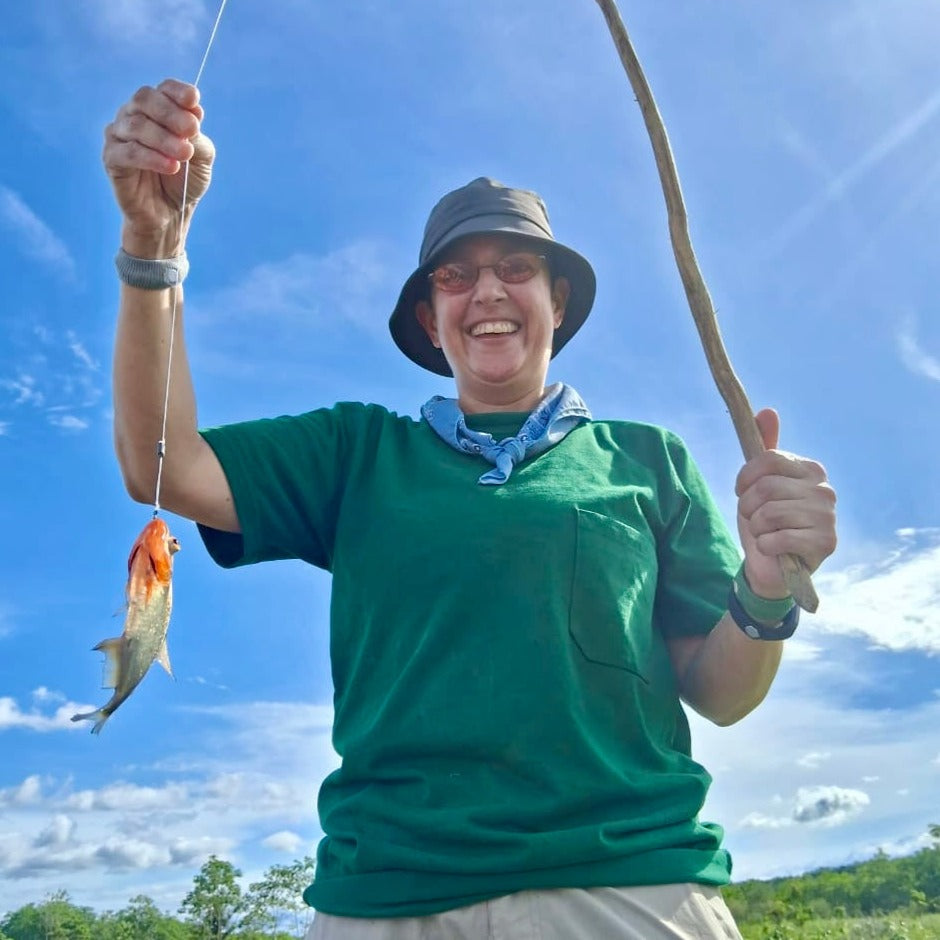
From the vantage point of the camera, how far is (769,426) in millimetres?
2664

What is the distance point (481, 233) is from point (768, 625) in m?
1.57

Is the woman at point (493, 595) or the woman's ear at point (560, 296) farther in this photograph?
the woman's ear at point (560, 296)

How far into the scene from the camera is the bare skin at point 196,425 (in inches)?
97.6

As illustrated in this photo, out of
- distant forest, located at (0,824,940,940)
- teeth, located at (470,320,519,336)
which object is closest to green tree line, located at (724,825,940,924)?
distant forest, located at (0,824,940,940)

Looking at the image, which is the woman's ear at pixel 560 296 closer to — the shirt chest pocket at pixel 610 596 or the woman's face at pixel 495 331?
the woman's face at pixel 495 331

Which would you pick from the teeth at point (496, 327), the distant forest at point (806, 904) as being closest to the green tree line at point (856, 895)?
the distant forest at point (806, 904)

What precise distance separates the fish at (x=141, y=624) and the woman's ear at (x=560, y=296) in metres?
1.99

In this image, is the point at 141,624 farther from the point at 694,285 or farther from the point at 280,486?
the point at 694,285

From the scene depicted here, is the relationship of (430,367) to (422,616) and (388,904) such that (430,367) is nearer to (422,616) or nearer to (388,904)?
(422,616)

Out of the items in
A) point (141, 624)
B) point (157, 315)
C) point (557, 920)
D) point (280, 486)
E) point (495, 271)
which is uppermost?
point (495, 271)

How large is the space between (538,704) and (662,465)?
1.10 meters

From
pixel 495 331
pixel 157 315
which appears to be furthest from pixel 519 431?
pixel 157 315

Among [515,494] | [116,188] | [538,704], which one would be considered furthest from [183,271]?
[538,704]

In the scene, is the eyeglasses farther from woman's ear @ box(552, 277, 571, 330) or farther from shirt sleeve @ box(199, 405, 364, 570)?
shirt sleeve @ box(199, 405, 364, 570)
